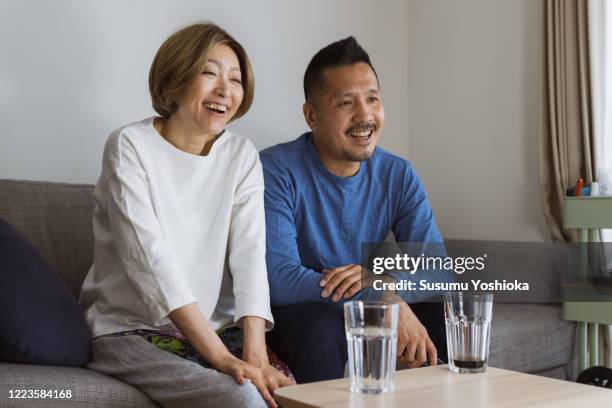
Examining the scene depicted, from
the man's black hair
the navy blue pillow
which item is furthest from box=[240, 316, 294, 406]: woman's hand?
the man's black hair

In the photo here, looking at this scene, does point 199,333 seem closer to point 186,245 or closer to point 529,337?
point 186,245

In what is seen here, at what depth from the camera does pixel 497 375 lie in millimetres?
1249

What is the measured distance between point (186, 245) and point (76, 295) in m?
0.53

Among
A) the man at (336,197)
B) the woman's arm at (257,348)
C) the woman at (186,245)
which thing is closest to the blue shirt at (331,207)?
the man at (336,197)

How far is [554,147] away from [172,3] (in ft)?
5.11

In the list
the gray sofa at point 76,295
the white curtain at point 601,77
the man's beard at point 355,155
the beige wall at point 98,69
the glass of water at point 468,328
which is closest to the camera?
the glass of water at point 468,328

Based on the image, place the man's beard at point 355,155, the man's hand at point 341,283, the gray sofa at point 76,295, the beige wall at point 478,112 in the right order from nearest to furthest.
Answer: the gray sofa at point 76,295 < the man's hand at point 341,283 < the man's beard at point 355,155 < the beige wall at point 478,112

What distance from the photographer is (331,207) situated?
6.69 ft

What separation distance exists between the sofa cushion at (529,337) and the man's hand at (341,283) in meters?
0.61

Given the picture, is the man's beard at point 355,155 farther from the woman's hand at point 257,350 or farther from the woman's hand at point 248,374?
the woman's hand at point 248,374

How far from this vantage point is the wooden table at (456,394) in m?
1.04

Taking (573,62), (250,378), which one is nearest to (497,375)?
(250,378)

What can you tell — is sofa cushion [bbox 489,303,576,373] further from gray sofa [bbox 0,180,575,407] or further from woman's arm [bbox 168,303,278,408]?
woman's arm [bbox 168,303,278,408]

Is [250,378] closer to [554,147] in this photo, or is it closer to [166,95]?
[166,95]
